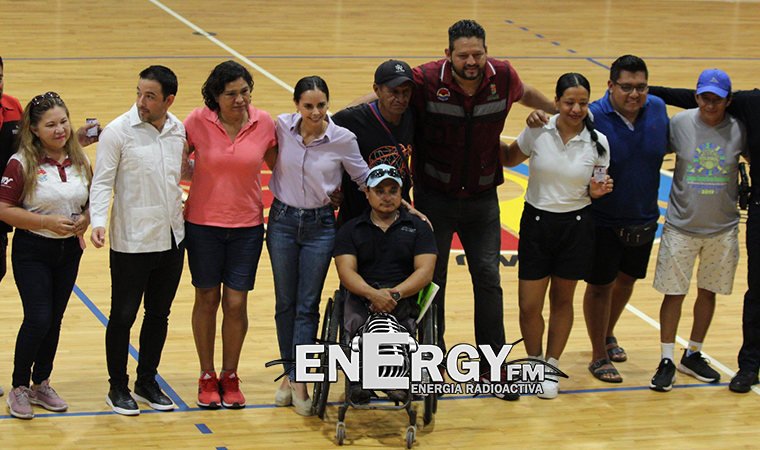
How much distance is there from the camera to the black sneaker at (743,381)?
5449 mm

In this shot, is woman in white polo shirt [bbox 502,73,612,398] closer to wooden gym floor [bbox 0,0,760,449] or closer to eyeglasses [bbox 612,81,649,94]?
eyeglasses [bbox 612,81,649,94]

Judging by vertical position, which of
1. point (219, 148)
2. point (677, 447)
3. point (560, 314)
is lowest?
point (677, 447)

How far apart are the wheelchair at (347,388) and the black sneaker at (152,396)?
711 mm

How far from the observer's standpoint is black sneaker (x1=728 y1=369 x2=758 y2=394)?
545 cm

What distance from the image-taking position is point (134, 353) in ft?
18.4

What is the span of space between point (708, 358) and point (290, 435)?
2540 mm

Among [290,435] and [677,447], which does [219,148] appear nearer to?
[290,435]

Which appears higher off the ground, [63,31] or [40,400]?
[63,31]

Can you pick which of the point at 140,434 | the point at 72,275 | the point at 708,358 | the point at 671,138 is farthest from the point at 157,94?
the point at 708,358

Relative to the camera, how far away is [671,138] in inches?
213

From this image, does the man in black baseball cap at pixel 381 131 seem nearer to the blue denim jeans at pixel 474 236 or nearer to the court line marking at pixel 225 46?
the blue denim jeans at pixel 474 236

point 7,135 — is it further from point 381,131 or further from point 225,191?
point 381,131

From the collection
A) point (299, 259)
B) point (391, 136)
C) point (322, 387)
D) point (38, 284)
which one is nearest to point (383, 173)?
point (391, 136)

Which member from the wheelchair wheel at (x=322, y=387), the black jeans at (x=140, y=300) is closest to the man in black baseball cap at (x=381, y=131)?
the wheelchair wheel at (x=322, y=387)
